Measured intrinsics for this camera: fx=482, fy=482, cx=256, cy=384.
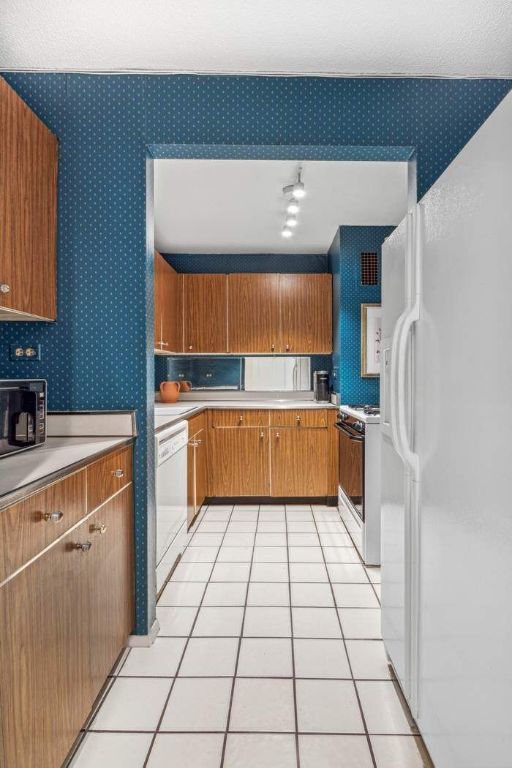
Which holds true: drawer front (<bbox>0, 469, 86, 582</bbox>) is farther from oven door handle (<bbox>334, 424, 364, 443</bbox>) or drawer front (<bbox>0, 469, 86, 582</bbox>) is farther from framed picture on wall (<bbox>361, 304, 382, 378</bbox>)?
framed picture on wall (<bbox>361, 304, 382, 378</bbox>)

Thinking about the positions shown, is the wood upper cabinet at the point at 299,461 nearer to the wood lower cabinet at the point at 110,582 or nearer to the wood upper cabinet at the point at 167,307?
the wood upper cabinet at the point at 167,307

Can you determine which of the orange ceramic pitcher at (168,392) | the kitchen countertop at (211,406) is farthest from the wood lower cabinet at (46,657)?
the orange ceramic pitcher at (168,392)

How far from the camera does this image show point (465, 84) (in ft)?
6.90

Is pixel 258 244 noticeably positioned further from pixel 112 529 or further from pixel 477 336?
pixel 477 336

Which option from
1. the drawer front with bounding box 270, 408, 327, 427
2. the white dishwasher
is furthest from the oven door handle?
the white dishwasher

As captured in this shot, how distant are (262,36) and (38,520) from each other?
6.27 ft

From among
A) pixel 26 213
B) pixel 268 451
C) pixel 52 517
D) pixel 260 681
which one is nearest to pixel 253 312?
pixel 268 451

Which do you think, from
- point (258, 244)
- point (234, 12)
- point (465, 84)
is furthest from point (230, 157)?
point (258, 244)

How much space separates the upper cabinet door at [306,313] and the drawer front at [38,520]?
3607 mm

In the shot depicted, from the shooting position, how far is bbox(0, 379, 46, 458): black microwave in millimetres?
1609

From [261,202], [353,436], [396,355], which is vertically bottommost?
[353,436]

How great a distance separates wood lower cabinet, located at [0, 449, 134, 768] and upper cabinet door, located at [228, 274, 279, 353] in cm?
314

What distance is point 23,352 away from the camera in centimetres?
214

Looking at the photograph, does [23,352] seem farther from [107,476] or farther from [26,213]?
[107,476]
